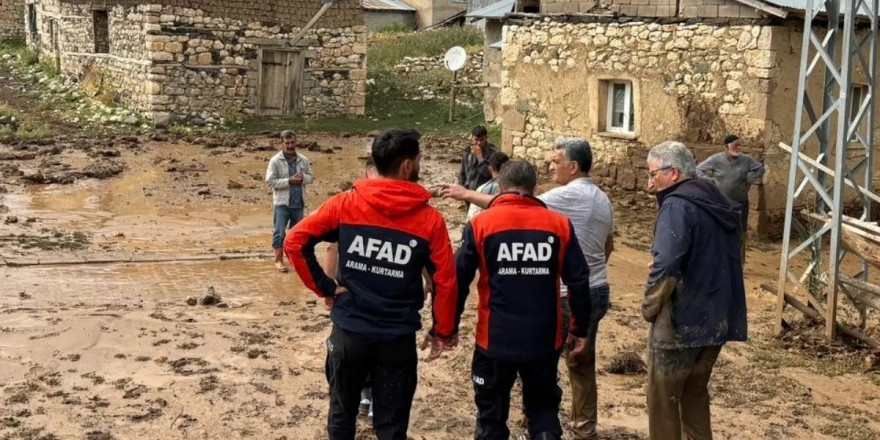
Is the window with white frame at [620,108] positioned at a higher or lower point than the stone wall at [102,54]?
lower

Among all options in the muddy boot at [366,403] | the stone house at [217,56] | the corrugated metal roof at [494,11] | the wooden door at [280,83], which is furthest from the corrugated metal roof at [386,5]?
the muddy boot at [366,403]

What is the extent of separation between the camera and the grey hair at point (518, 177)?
15.9ft

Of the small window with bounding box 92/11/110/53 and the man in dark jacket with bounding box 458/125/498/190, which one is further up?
the small window with bounding box 92/11/110/53

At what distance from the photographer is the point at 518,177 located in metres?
4.84

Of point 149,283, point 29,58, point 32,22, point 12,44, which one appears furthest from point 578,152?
point 12,44

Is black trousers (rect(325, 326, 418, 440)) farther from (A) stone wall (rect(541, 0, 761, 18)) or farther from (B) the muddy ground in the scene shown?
(A) stone wall (rect(541, 0, 761, 18))

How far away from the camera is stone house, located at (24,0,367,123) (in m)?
20.7

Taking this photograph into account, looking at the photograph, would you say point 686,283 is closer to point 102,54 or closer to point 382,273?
point 382,273

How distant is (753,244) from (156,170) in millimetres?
9400

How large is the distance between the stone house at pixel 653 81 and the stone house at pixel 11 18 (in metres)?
20.6

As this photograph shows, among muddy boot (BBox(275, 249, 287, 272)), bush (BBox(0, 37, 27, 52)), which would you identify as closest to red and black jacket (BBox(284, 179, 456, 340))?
muddy boot (BBox(275, 249, 287, 272))

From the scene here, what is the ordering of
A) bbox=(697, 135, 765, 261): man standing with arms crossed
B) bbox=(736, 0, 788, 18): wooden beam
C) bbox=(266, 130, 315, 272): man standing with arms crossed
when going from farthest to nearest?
bbox=(736, 0, 788, 18): wooden beam < bbox=(697, 135, 765, 261): man standing with arms crossed < bbox=(266, 130, 315, 272): man standing with arms crossed

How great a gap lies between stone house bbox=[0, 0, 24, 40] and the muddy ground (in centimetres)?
1914

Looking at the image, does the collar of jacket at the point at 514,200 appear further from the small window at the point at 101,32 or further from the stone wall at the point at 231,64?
the small window at the point at 101,32
